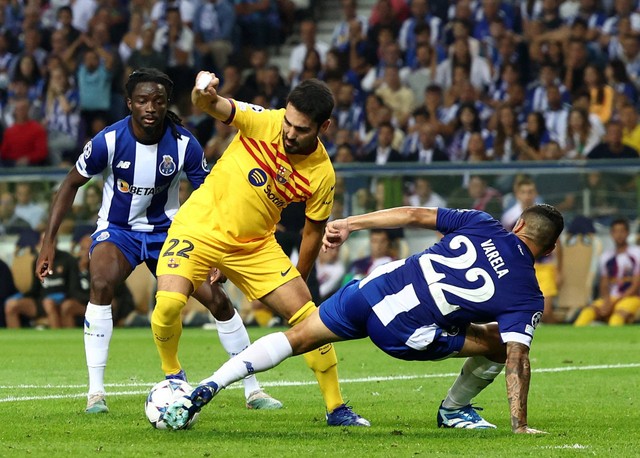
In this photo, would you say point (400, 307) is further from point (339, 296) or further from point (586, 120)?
point (586, 120)

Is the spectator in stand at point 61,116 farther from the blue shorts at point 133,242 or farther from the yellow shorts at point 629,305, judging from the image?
the blue shorts at point 133,242

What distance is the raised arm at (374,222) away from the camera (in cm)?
704

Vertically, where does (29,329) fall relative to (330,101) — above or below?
below

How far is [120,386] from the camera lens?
10047mm

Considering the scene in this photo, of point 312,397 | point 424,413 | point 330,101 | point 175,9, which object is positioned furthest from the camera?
point 175,9

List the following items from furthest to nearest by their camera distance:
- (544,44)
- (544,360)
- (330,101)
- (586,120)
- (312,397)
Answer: (544,44), (586,120), (544,360), (312,397), (330,101)

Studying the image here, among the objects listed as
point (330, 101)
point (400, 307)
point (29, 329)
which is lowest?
point (29, 329)

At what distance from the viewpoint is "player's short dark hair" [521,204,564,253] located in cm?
718

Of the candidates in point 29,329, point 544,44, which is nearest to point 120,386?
point 29,329

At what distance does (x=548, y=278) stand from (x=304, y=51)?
278 inches

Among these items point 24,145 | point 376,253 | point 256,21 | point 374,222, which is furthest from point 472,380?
point 256,21

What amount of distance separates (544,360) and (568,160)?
5.92 m

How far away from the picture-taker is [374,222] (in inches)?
279

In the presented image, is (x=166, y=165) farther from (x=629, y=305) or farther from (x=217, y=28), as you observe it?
(x=217, y=28)
